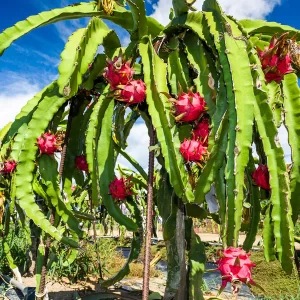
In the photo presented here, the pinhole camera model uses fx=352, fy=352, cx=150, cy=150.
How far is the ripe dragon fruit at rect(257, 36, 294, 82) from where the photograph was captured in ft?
4.73

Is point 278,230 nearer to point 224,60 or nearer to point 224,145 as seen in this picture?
point 224,145

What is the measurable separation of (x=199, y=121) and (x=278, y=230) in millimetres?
565

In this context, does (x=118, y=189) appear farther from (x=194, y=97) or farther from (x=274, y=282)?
(x=274, y=282)

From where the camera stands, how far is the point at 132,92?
1.46 metres

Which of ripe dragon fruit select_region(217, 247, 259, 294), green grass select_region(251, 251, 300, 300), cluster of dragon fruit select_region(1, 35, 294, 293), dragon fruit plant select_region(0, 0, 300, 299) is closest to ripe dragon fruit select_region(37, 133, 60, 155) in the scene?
dragon fruit plant select_region(0, 0, 300, 299)

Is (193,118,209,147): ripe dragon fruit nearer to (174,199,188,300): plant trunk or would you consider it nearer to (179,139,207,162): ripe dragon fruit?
(179,139,207,162): ripe dragon fruit

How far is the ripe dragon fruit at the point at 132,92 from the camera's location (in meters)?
1.46

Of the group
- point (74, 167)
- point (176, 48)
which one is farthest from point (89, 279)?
point (176, 48)

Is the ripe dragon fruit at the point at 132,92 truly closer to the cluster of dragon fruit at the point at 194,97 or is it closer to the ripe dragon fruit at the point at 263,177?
the cluster of dragon fruit at the point at 194,97

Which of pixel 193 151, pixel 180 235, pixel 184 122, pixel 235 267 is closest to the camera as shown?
pixel 235 267

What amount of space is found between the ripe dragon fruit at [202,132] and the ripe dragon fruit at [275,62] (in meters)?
0.34

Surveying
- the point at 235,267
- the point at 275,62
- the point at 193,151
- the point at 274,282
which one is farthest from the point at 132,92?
the point at 274,282

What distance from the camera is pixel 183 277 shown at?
198 centimetres

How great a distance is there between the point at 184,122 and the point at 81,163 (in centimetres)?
92
